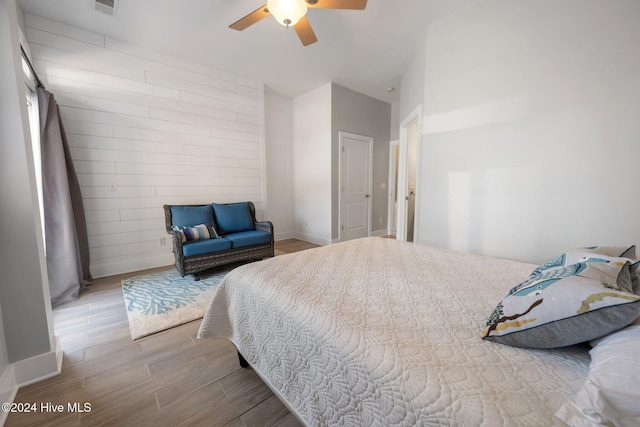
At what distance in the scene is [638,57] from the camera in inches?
64.2

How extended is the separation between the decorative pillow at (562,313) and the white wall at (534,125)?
59.6 inches

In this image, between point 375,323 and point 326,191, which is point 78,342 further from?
point 326,191

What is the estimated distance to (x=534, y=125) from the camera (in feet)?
6.68

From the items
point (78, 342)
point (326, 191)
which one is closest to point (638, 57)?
point (326, 191)

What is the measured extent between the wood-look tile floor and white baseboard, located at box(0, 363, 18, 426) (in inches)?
1.1

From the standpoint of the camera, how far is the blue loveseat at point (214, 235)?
280 centimetres

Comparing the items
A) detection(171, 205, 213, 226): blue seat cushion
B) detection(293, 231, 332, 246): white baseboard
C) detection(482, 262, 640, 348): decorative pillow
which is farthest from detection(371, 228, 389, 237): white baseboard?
detection(482, 262, 640, 348): decorative pillow

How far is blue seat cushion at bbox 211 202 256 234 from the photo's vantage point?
135 inches

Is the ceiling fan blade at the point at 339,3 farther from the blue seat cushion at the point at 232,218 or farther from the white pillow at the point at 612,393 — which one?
the blue seat cushion at the point at 232,218

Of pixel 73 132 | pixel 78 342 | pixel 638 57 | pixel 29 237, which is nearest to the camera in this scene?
pixel 29 237

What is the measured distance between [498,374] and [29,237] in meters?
2.24

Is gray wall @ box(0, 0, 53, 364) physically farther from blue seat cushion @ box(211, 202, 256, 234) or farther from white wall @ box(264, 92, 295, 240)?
white wall @ box(264, 92, 295, 240)

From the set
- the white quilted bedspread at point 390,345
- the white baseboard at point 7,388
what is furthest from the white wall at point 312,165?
the white baseboard at point 7,388

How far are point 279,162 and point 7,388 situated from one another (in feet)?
13.4
